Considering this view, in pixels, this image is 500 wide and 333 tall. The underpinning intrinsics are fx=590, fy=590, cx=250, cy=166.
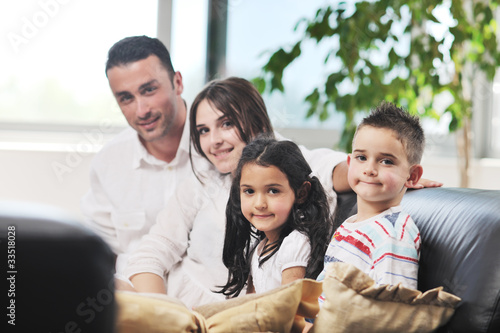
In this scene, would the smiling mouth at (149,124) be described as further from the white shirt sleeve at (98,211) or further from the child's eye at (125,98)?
the white shirt sleeve at (98,211)

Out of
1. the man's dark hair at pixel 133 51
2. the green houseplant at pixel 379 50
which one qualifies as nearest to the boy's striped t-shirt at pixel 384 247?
the man's dark hair at pixel 133 51

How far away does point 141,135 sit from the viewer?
189 cm

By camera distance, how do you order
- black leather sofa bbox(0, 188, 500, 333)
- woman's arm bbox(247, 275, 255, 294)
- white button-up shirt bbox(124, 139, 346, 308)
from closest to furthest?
black leather sofa bbox(0, 188, 500, 333) < woman's arm bbox(247, 275, 255, 294) < white button-up shirt bbox(124, 139, 346, 308)

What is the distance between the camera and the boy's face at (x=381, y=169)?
4.24 ft

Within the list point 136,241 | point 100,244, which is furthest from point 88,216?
point 100,244

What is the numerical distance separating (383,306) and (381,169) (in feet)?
1.06

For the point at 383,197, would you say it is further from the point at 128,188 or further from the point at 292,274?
the point at 128,188

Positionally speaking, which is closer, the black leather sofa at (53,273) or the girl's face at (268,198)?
the black leather sofa at (53,273)

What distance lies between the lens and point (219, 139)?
67.2 inches

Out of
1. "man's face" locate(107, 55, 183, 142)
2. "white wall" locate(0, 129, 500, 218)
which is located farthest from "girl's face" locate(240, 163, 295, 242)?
"white wall" locate(0, 129, 500, 218)

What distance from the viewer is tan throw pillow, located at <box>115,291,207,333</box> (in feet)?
3.37

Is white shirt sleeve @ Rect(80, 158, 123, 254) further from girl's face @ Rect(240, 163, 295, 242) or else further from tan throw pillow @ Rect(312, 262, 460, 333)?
tan throw pillow @ Rect(312, 262, 460, 333)

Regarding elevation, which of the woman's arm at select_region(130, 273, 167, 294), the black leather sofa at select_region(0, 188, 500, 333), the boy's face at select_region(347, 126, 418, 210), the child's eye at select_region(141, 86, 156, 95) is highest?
the child's eye at select_region(141, 86, 156, 95)

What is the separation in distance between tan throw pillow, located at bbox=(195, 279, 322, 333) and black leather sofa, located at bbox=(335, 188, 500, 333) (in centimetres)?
25
